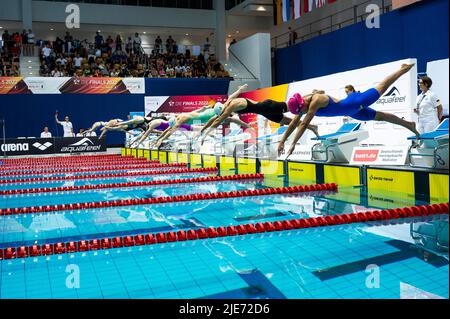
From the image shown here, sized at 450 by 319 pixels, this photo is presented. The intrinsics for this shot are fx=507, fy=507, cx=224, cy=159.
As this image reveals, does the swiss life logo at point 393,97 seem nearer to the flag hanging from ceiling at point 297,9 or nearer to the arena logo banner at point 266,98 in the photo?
the arena logo banner at point 266,98

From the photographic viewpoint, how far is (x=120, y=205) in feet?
20.0

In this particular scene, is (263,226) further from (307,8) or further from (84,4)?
(84,4)

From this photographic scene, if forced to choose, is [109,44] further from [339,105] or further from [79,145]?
[339,105]

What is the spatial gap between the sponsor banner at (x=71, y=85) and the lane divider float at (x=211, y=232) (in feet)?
57.0

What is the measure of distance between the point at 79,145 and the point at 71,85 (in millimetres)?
3057

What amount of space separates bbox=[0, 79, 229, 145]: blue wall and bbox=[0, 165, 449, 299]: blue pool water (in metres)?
16.2

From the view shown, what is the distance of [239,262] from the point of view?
11.1ft

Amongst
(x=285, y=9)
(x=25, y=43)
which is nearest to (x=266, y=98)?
(x=285, y=9)

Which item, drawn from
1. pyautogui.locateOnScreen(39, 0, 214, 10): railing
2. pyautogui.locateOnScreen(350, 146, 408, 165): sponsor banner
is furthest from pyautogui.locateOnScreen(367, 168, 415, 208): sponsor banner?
pyautogui.locateOnScreen(39, 0, 214, 10): railing

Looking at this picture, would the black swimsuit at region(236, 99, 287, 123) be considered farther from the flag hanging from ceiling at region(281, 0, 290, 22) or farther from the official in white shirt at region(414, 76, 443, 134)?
the flag hanging from ceiling at region(281, 0, 290, 22)

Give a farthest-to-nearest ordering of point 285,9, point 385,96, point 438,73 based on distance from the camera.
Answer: point 285,9 < point 385,96 < point 438,73

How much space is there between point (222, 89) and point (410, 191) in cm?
1691

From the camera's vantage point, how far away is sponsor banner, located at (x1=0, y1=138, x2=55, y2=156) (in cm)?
1792

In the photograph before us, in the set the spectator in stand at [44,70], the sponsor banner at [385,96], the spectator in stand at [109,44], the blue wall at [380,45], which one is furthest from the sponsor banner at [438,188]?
the spectator in stand at [109,44]
